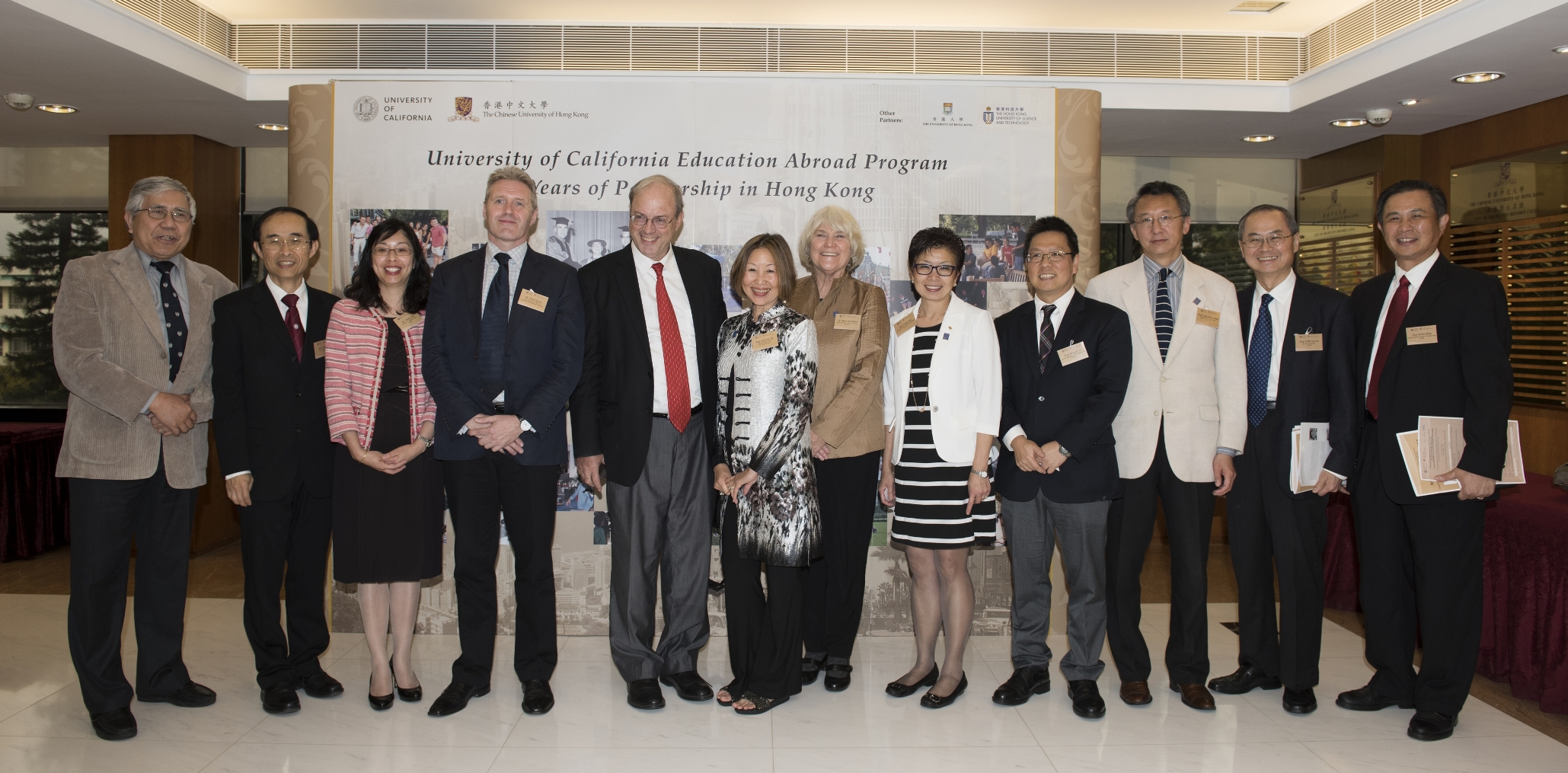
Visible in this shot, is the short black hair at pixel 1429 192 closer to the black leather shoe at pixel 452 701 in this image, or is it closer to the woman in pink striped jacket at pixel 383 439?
the woman in pink striped jacket at pixel 383 439

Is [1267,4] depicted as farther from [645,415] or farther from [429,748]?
[429,748]

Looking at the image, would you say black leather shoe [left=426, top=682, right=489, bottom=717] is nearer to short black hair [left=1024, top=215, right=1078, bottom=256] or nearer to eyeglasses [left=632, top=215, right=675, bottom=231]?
eyeglasses [left=632, top=215, right=675, bottom=231]

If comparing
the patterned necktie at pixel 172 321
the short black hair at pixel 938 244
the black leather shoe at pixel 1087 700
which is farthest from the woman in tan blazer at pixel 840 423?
the patterned necktie at pixel 172 321

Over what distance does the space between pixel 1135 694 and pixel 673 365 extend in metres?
2.14

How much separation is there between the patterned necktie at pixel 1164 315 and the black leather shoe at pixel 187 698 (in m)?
3.78

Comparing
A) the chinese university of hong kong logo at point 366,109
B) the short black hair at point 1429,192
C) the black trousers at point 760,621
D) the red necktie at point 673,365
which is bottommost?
the black trousers at point 760,621

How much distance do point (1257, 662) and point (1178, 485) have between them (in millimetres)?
854

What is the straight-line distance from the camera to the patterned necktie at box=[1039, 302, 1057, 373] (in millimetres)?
3566

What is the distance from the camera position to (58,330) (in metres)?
3.38

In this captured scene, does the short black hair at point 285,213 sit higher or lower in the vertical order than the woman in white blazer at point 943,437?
higher

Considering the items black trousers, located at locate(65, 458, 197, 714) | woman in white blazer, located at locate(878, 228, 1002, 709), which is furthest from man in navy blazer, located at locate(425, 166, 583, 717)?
woman in white blazer, located at locate(878, 228, 1002, 709)

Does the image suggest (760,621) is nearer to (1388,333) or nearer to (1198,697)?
(1198,697)

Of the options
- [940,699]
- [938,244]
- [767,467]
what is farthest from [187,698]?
[938,244]

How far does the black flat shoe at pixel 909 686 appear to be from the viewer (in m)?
3.73
